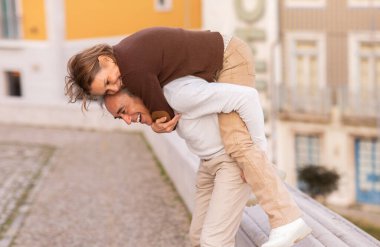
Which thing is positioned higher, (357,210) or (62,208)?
(62,208)

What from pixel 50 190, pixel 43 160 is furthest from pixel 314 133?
pixel 50 190

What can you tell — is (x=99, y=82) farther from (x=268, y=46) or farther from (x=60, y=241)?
(x=268, y=46)

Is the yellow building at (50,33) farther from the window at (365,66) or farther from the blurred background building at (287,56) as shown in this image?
the window at (365,66)

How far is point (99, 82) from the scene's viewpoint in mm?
3676

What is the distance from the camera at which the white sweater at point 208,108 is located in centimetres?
371

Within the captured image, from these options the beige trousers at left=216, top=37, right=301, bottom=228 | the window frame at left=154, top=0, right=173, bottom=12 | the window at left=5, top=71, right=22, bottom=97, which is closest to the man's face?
Result: the beige trousers at left=216, top=37, right=301, bottom=228

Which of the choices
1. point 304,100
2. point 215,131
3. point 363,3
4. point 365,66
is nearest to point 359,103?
point 365,66

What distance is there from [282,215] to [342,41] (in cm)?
2451

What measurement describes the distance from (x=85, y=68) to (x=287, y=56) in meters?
25.2

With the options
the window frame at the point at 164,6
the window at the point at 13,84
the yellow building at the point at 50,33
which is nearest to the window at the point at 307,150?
the window frame at the point at 164,6

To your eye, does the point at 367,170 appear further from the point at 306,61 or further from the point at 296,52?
the point at 296,52

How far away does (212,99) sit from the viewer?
3742 millimetres

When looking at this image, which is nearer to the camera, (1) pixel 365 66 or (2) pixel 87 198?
(2) pixel 87 198

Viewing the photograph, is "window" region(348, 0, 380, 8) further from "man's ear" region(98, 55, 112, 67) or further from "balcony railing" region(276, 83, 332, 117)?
"man's ear" region(98, 55, 112, 67)
